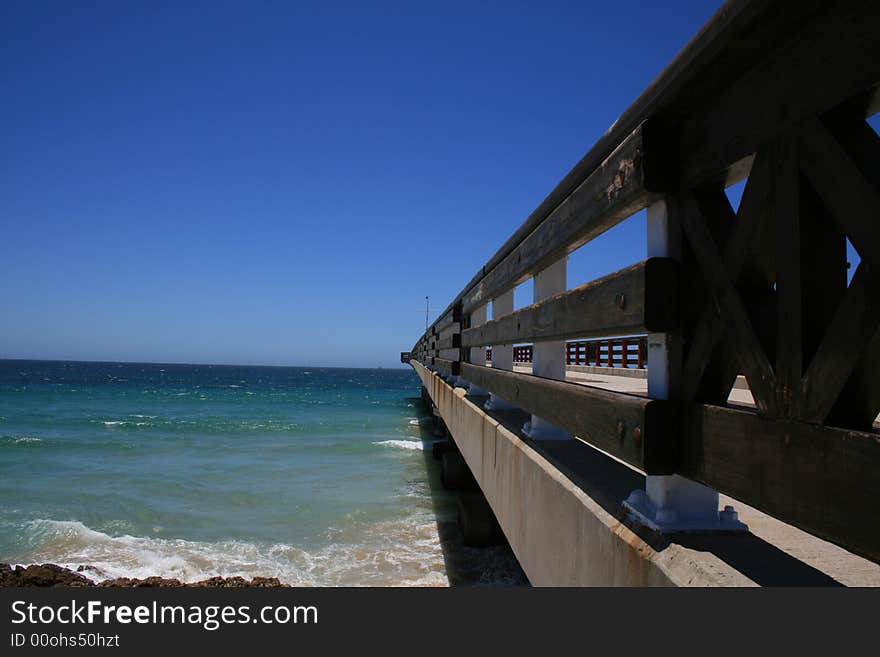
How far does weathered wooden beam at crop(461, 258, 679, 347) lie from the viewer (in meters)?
1.68

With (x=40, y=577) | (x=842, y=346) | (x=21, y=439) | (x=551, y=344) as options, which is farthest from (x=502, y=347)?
(x=21, y=439)

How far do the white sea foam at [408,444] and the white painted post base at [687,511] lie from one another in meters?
18.0

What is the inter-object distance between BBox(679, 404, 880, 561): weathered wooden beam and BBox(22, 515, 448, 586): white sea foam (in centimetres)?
631

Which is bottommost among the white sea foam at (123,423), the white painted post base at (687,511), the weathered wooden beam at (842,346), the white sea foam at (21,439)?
the white sea foam at (123,423)

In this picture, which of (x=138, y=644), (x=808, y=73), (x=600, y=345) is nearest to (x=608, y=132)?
(x=808, y=73)

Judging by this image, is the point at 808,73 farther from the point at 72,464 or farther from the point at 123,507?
the point at 72,464

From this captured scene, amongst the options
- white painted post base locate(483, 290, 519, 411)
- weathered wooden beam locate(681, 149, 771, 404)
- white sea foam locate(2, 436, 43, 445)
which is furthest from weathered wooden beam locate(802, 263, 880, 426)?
white sea foam locate(2, 436, 43, 445)

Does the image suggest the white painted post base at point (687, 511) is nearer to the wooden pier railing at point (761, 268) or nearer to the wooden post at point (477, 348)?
the wooden pier railing at point (761, 268)

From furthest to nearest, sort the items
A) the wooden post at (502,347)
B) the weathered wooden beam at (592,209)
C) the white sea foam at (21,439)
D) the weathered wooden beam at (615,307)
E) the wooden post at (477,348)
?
the white sea foam at (21,439) → the wooden post at (477,348) → the wooden post at (502,347) → the weathered wooden beam at (592,209) → the weathered wooden beam at (615,307)

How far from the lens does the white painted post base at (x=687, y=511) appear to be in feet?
5.73

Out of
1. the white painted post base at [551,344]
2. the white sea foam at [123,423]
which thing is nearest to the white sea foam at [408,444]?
the white sea foam at [123,423]

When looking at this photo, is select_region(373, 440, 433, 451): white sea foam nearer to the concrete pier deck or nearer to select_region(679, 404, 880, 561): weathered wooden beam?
the concrete pier deck

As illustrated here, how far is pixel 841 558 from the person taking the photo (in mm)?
1694

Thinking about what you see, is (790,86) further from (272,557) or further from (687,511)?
(272,557)
